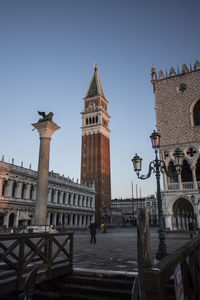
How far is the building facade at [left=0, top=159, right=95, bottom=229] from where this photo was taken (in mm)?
34875

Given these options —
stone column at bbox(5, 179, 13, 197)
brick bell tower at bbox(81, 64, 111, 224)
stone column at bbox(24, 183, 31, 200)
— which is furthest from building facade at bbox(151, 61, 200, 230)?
brick bell tower at bbox(81, 64, 111, 224)

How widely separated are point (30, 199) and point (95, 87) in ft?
162

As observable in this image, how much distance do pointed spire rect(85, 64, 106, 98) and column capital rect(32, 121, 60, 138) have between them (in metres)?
58.2

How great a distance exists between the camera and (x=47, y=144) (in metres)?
19.2

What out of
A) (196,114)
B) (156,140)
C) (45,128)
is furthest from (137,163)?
(196,114)

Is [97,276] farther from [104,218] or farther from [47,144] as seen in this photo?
[104,218]

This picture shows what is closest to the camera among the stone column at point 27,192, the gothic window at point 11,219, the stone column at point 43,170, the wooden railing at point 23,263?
the wooden railing at point 23,263

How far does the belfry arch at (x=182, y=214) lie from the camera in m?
23.3

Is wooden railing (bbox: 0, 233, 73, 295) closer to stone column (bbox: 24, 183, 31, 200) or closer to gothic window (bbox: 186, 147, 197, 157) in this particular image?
gothic window (bbox: 186, 147, 197, 157)

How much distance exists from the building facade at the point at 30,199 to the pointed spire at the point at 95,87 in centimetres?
3355

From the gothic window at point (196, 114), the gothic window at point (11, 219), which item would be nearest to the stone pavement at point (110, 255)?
the gothic window at point (196, 114)

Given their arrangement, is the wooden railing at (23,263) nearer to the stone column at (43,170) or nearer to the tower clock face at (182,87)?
the stone column at (43,170)

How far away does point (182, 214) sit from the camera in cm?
2383

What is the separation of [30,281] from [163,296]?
6.95 ft
